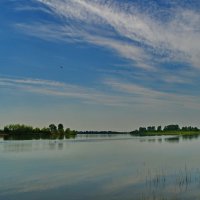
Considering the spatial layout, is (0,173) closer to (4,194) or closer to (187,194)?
(4,194)

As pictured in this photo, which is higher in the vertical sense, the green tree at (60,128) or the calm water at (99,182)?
the green tree at (60,128)

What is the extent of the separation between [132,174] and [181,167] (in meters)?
6.34

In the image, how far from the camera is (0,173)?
2947 cm

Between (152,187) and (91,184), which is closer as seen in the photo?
(152,187)

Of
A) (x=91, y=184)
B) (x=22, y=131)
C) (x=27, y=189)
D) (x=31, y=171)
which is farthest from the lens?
(x=22, y=131)

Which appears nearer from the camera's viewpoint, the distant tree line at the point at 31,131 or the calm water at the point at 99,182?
the calm water at the point at 99,182

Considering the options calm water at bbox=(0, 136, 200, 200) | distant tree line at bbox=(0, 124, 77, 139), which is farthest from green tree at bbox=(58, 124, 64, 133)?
calm water at bbox=(0, 136, 200, 200)

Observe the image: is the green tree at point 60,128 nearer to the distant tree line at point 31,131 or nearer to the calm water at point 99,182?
the distant tree line at point 31,131

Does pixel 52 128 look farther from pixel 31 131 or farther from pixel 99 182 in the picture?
pixel 99 182

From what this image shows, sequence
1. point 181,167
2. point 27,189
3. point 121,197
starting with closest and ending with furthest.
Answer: point 121,197 → point 27,189 → point 181,167

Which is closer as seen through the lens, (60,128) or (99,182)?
(99,182)

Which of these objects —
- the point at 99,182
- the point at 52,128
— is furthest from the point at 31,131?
the point at 99,182

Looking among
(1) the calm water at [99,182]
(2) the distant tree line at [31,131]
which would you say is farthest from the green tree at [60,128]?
(1) the calm water at [99,182]

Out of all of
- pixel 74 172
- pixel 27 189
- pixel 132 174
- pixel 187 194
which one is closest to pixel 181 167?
pixel 132 174
